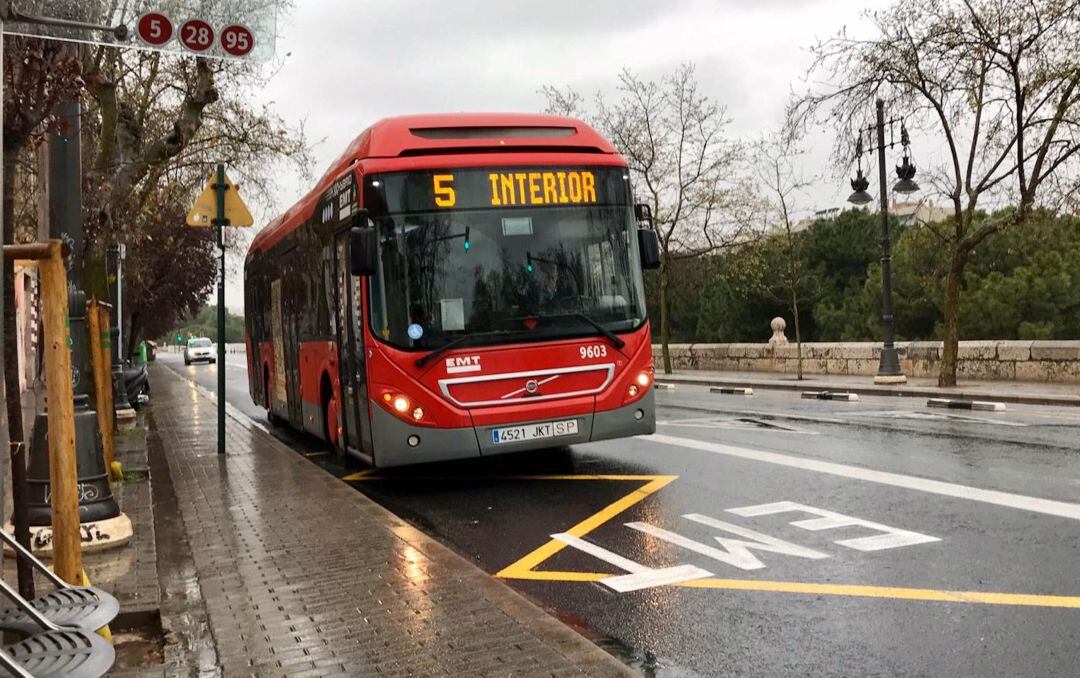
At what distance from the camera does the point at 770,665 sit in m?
4.41

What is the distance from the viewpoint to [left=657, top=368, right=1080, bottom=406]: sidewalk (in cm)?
1802

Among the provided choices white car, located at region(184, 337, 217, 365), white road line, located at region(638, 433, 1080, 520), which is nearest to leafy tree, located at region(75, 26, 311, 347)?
white road line, located at region(638, 433, 1080, 520)

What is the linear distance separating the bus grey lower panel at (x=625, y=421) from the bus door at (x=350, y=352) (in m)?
2.06

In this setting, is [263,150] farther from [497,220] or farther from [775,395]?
[497,220]

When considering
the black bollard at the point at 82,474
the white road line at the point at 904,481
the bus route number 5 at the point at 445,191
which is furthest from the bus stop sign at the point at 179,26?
the white road line at the point at 904,481

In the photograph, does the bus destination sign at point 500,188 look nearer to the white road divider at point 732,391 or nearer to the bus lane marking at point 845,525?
the bus lane marking at point 845,525

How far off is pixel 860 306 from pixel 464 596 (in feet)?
165

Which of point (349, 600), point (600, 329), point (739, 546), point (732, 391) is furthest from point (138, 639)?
point (732, 391)

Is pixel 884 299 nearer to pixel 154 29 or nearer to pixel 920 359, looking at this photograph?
pixel 920 359

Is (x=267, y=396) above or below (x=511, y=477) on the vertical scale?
above

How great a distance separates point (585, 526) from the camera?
7555 mm

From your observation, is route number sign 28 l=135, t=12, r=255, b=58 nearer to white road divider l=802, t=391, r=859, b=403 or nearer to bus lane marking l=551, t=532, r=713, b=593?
bus lane marking l=551, t=532, r=713, b=593

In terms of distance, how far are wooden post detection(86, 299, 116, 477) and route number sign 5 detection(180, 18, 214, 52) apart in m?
5.47

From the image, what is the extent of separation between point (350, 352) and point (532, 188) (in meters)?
2.28
